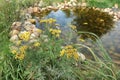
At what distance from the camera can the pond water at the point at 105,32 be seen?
560cm

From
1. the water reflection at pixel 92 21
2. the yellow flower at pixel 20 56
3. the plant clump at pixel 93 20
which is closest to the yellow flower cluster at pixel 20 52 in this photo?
the yellow flower at pixel 20 56

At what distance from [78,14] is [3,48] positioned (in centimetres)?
291

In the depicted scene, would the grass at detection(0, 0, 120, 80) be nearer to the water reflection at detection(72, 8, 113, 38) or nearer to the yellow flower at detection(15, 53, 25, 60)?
the yellow flower at detection(15, 53, 25, 60)

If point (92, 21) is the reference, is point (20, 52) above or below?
above

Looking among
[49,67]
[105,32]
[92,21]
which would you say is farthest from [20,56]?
[92,21]

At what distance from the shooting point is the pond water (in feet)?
18.4

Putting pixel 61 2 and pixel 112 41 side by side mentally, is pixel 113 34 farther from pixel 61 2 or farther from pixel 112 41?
pixel 61 2

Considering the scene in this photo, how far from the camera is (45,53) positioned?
4016 millimetres

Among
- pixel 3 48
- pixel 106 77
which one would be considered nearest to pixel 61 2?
pixel 3 48

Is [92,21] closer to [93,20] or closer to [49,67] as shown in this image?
[93,20]

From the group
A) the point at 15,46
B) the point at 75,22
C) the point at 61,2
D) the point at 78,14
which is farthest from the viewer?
the point at 61,2

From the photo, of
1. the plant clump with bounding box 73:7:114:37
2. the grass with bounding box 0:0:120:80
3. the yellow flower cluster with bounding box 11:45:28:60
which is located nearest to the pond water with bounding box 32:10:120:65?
the plant clump with bounding box 73:7:114:37

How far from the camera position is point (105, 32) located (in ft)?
20.8

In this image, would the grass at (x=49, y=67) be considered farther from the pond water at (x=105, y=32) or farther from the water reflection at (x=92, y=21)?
the water reflection at (x=92, y=21)
